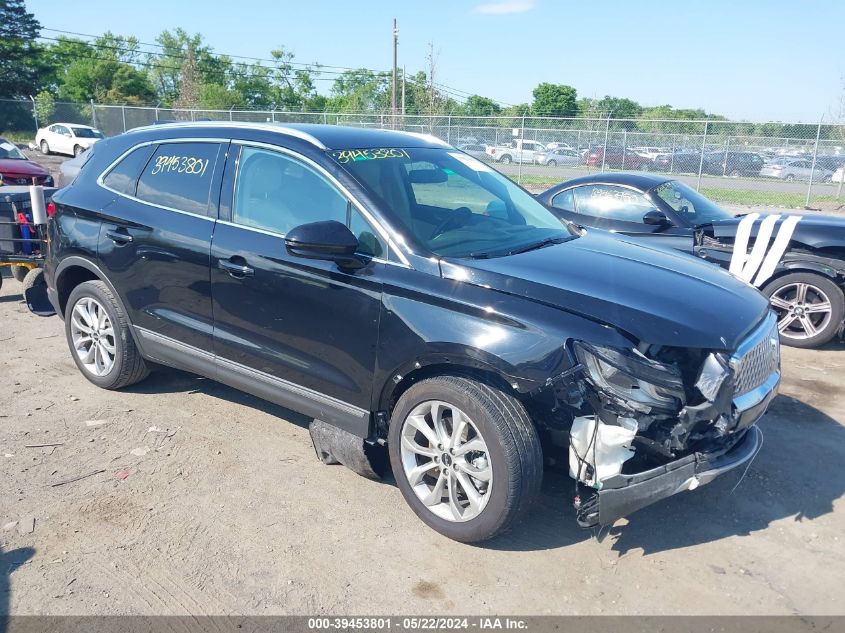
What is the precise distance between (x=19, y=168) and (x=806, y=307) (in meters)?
13.8

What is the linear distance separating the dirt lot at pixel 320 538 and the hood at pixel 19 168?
34.3 feet

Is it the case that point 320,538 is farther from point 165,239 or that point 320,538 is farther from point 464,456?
point 165,239

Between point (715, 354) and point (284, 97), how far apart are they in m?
79.9

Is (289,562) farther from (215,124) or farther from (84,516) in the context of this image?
(215,124)

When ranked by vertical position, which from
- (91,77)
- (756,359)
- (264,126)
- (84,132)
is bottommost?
(756,359)

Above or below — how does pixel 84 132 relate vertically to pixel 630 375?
above

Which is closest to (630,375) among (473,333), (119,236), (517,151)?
(473,333)

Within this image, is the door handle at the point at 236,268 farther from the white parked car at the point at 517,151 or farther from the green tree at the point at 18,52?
the green tree at the point at 18,52

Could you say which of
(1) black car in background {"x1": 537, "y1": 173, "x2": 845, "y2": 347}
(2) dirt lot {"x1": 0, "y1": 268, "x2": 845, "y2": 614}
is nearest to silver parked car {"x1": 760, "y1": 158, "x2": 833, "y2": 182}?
(1) black car in background {"x1": 537, "y1": 173, "x2": 845, "y2": 347}

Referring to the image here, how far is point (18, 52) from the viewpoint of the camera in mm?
55656

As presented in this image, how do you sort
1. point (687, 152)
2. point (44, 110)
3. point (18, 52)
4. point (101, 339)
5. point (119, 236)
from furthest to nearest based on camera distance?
point (18, 52) → point (44, 110) → point (687, 152) → point (101, 339) → point (119, 236)

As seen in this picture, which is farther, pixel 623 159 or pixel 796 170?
pixel 623 159

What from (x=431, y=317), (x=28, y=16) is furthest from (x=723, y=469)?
(x=28, y=16)

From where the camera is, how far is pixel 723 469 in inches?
124
